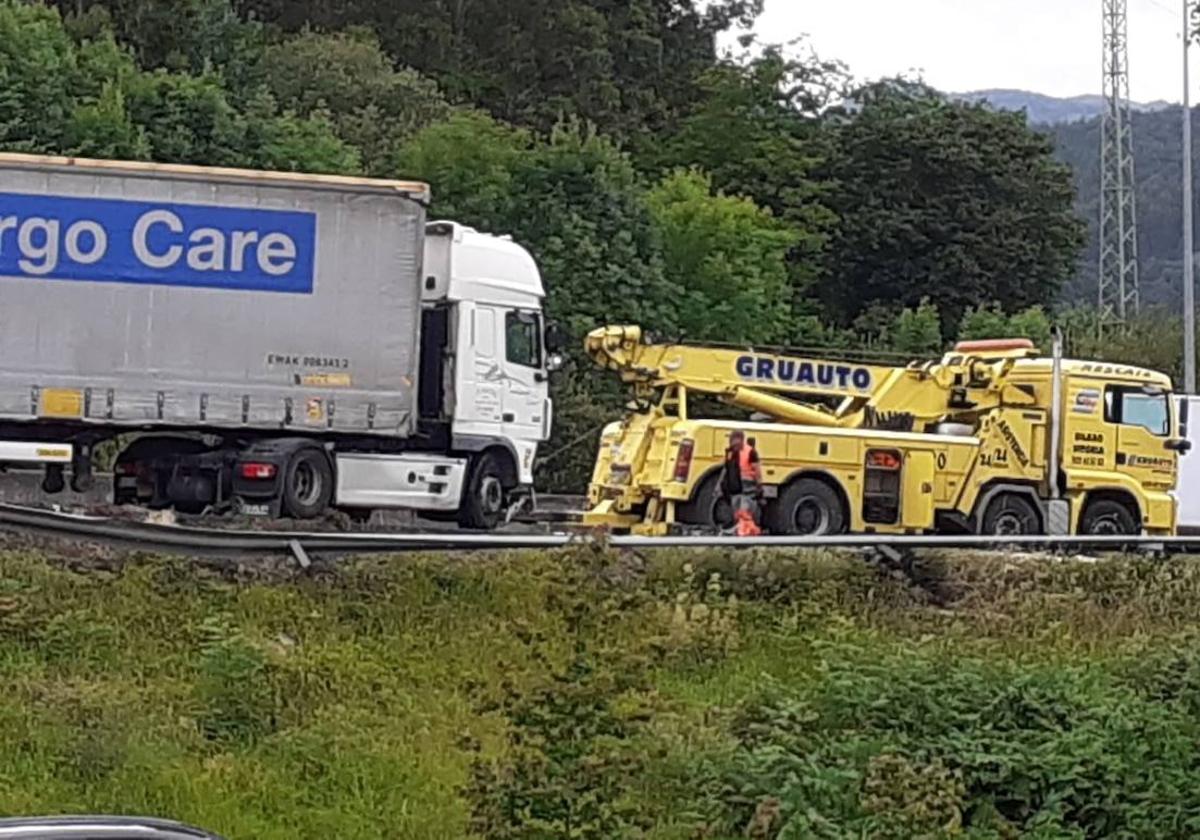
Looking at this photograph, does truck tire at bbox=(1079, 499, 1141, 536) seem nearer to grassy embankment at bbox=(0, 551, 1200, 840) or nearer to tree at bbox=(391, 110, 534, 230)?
grassy embankment at bbox=(0, 551, 1200, 840)

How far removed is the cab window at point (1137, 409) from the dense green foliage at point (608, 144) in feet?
40.5

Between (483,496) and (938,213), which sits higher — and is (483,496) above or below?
below

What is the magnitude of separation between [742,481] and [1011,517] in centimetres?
398

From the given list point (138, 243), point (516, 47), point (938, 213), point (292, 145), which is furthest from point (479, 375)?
point (516, 47)

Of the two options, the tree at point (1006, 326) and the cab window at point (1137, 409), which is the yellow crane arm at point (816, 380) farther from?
the tree at point (1006, 326)

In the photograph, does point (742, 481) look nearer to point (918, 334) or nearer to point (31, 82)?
point (31, 82)

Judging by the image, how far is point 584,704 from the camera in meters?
9.70

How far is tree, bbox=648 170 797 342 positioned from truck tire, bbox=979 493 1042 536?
17867mm

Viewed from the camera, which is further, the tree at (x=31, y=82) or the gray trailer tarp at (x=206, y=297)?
the tree at (x=31, y=82)

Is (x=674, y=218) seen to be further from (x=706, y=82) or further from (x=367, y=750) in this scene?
(x=367, y=750)

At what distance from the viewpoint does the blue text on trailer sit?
21062mm

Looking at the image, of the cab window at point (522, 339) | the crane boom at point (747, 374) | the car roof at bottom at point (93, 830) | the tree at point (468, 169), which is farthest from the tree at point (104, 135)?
the car roof at bottom at point (93, 830)

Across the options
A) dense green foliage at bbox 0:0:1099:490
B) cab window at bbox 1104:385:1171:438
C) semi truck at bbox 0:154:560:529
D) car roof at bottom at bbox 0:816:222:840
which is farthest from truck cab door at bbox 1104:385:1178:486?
car roof at bottom at bbox 0:816:222:840

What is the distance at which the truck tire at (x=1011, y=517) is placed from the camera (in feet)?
80.5
